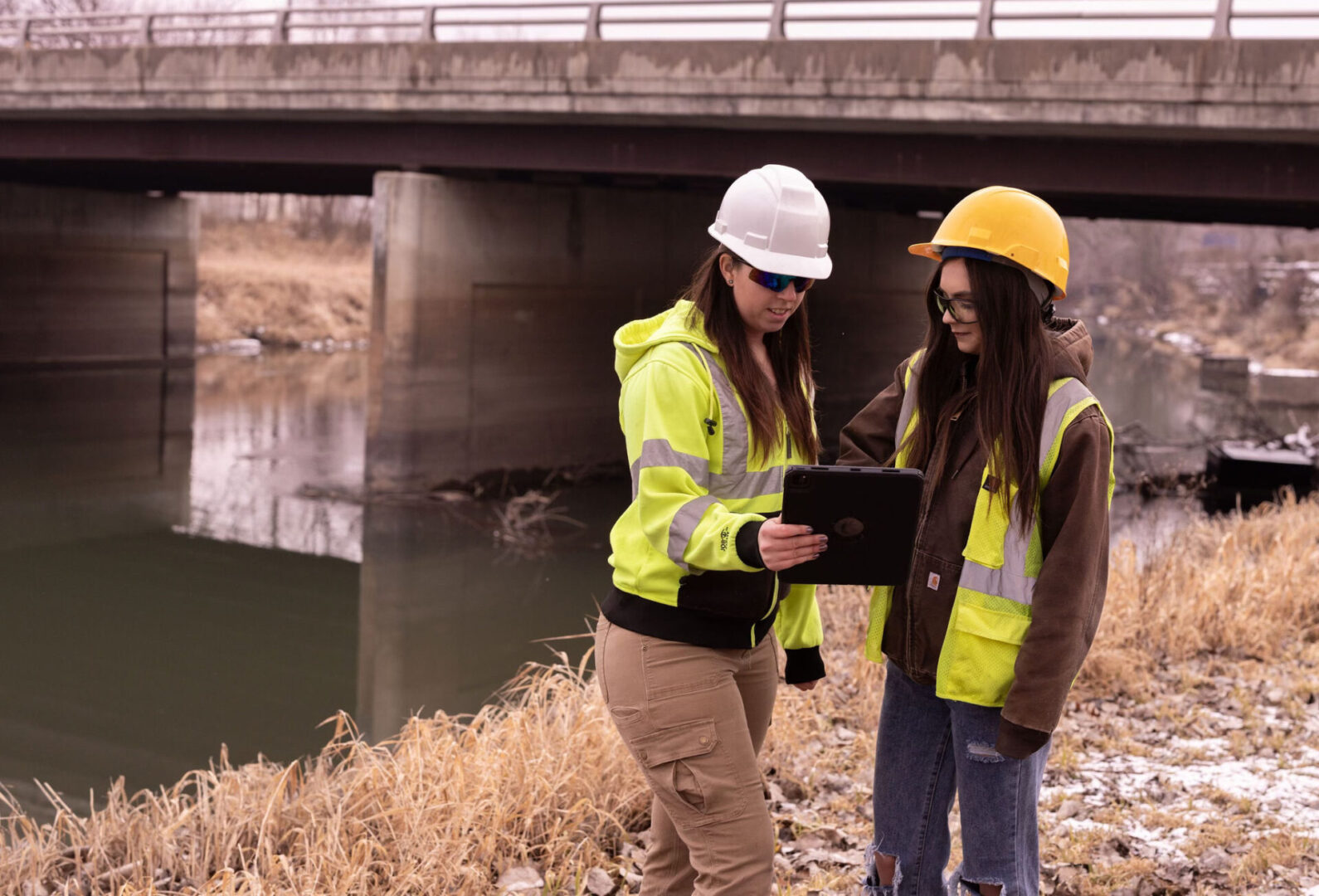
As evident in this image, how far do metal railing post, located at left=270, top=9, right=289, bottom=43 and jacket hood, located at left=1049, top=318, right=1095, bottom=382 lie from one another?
49.6ft

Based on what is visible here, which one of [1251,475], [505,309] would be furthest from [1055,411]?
[1251,475]

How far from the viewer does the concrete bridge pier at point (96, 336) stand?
62.0 ft

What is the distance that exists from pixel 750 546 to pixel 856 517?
21cm

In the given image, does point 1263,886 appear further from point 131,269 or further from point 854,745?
point 131,269

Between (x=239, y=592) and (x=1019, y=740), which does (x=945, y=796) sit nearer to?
(x=1019, y=740)

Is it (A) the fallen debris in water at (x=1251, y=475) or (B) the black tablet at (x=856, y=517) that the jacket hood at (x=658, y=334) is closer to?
(B) the black tablet at (x=856, y=517)

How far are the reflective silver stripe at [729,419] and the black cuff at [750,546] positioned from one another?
0.78 ft

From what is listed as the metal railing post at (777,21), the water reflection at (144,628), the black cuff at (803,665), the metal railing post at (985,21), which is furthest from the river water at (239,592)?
the metal railing post at (777,21)

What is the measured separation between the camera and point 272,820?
469cm

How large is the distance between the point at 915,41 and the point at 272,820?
10221mm

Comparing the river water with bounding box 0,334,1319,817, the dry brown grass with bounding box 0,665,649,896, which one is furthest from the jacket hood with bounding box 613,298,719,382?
the river water with bounding box 0,334,1319,817

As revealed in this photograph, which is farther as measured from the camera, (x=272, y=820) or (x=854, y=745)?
(x=854, y=745)

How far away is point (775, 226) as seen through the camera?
2.72m

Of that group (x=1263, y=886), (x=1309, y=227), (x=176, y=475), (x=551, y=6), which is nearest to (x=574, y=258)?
(x=551, y=6)
